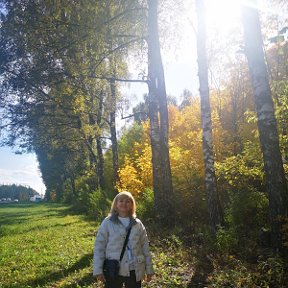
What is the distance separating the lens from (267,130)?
8469 mm

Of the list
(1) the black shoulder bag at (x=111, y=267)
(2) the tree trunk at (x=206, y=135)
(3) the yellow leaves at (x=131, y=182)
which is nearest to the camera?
(1) the black shoulder bag at (x=111, y=267)

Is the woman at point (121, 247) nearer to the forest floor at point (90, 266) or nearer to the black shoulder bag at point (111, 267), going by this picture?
the black shoulder bag at point (111, 267)

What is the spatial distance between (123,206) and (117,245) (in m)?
0.56

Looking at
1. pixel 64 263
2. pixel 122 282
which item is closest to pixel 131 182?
pixel 64 263

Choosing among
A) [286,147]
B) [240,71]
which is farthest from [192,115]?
[286,147]

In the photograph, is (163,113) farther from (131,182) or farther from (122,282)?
(122,282)

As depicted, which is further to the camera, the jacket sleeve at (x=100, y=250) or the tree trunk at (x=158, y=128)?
the tree trunk at (x=158, y=128)

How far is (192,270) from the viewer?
8.78 metres

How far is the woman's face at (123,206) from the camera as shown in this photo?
539 cm

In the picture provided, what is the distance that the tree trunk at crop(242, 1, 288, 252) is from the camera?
326 inches

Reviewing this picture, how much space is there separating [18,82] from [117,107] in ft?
39.8

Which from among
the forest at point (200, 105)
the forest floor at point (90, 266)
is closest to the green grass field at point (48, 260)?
the forest floor at point (90, 266)

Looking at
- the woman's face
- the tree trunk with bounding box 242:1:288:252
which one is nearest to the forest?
the tree trunk with bounding box 242:1:288:252

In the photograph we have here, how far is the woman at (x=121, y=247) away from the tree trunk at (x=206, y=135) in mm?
6434
